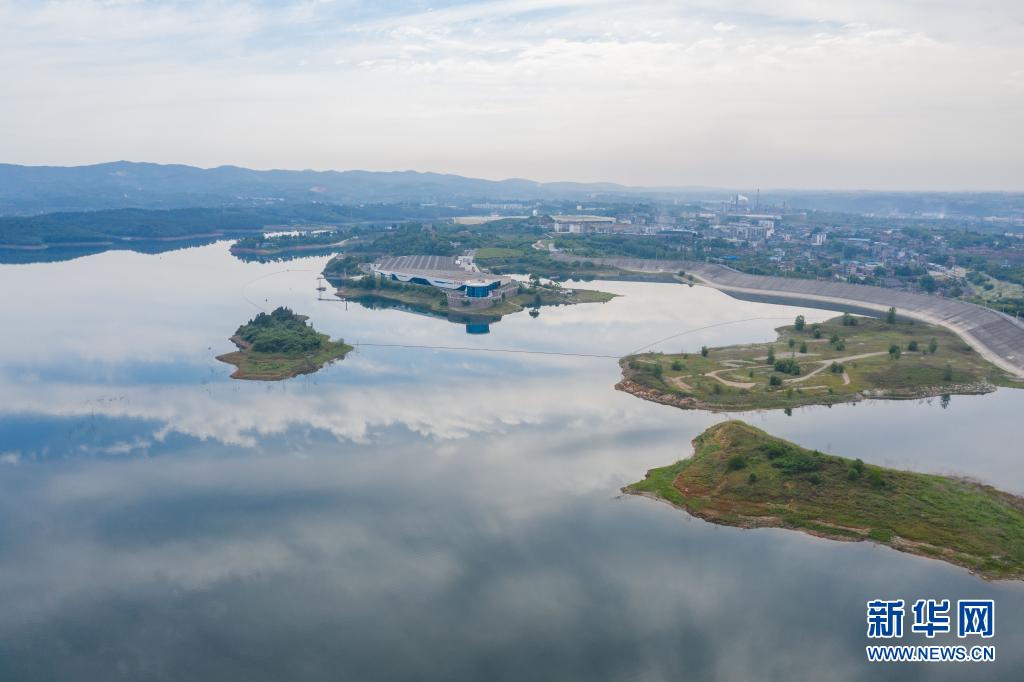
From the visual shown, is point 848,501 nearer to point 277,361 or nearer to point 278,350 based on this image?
point 277,361

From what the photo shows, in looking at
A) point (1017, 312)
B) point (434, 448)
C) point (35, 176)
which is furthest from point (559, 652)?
point (35, 176)

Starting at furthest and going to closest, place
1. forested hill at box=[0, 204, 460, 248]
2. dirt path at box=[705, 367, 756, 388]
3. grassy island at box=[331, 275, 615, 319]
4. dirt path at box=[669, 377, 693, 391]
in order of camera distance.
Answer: forested hill at box=[0, 204, 460, 248] → grassy island at box=[331, 275, 615, 319] → dirt path at box=[705, 367, 756, 388] → dirt path at box=[669, 377, 693, 391]

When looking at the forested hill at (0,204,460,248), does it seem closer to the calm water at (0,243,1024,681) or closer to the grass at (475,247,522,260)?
the grass at (475,247,522,260)

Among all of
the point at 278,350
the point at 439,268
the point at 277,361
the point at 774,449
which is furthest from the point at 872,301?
the point at 277,361

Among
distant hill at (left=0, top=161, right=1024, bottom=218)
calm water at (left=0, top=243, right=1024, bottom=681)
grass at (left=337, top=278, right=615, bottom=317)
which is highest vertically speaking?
distant hill at (left=0, top=161, right=1024, bottom=218)

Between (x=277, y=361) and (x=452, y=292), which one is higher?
(x=452, y=292)

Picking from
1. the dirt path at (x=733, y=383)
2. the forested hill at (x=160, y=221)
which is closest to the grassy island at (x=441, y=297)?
the dirt path at (x=733, y=383)

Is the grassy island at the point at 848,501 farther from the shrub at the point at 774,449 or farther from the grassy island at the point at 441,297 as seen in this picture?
the grassy island at the point at 441,297

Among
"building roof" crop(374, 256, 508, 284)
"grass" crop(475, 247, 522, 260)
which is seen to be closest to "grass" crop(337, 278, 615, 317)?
"building roof" crop(374, 256, 508, 284)
